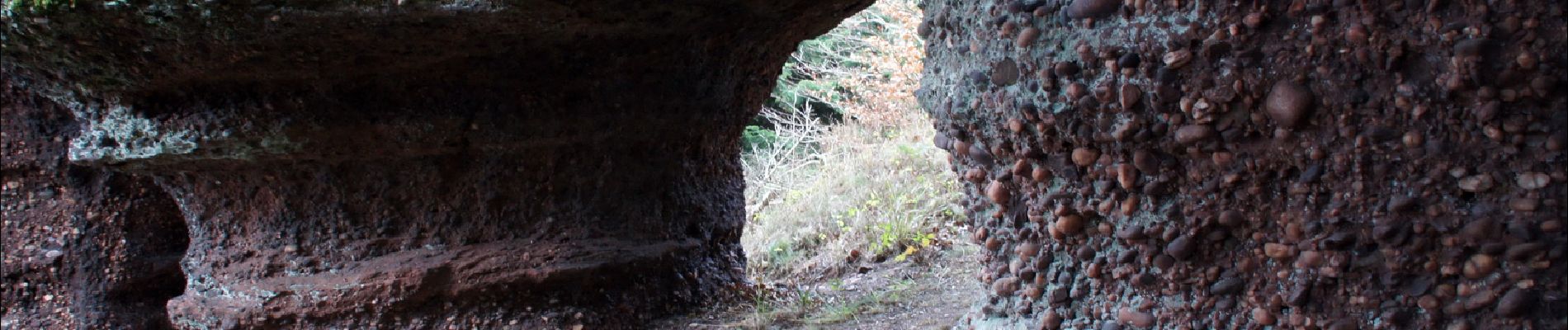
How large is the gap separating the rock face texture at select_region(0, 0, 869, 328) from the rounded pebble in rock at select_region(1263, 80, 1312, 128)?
162 centimetres

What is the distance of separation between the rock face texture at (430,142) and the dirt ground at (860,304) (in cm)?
15

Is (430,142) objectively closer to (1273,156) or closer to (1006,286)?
(1006,286)

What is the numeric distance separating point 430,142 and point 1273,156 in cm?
240

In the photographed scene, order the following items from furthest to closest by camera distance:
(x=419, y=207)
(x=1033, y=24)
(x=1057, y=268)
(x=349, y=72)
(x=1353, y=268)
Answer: (x=419, y=207), (x=349, y=72), (x=1057, y=268), (x=1033, y=24), (x=1353, y=268)

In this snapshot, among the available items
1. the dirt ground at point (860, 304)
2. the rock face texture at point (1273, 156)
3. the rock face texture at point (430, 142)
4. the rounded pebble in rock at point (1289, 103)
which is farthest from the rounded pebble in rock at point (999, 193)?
the dirt ground at point (860, 304)

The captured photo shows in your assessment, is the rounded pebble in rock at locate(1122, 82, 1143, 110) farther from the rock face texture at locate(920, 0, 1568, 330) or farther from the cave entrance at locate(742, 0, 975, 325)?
the cave entrance at locate(742, 0, 975, 325)

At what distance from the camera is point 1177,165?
1.54 metres

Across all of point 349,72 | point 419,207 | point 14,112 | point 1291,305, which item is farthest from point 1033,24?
point 14,112

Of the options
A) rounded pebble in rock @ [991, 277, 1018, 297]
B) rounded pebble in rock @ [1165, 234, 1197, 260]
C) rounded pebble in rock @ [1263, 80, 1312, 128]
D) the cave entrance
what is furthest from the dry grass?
rounded pebble in rock @ [1263, 80, 1312, 128]

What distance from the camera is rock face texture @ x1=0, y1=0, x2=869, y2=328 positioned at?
2.58m

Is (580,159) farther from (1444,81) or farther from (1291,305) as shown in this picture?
(1444,81)

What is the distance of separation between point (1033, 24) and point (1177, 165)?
1.02 feet

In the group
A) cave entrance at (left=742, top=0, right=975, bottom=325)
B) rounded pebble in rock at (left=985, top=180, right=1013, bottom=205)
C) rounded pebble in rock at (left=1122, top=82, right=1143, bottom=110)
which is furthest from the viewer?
cave entrance at (left=742, top=0, right=975, bottom=325)

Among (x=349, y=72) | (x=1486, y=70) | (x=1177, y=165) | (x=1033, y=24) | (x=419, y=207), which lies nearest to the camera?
(x=1486, y=70)
